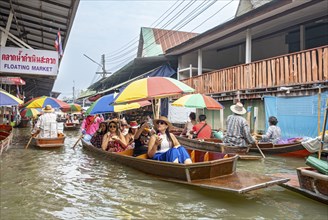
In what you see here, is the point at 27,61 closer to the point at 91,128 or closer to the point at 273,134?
the point at 91,128

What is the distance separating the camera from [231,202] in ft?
18.6

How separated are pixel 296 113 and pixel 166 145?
6.64 m

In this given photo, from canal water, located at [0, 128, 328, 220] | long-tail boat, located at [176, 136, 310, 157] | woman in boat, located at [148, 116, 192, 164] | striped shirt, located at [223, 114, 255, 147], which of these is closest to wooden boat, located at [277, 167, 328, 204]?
canal water, located at [0, 128, 328, 220]

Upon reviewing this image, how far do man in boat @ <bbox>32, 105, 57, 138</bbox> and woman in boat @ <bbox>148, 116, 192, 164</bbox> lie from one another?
6.95 m

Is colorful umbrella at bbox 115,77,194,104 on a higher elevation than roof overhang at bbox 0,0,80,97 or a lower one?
lower

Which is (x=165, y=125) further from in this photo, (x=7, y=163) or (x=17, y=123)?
(x=17, y=123)

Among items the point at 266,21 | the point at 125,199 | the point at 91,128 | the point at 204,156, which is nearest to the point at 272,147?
the point at 204,156

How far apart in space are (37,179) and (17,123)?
2251cm

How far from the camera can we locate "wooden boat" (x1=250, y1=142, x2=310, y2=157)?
10039mm

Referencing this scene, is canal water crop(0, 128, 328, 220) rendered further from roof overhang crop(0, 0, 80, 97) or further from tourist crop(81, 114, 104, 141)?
tourist crop(81, 114, 104, 141)

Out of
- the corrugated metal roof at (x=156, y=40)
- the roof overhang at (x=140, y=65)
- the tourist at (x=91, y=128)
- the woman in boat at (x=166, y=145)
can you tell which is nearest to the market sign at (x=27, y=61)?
the tourist at (x=91, y=128)

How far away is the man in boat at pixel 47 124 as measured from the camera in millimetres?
12539

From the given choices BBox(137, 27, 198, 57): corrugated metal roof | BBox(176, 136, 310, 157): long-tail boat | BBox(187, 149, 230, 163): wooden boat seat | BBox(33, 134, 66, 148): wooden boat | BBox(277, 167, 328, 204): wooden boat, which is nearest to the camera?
BBox(277, 167, 328, 204): wooden boat

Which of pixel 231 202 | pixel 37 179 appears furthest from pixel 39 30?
pixel 231 202
